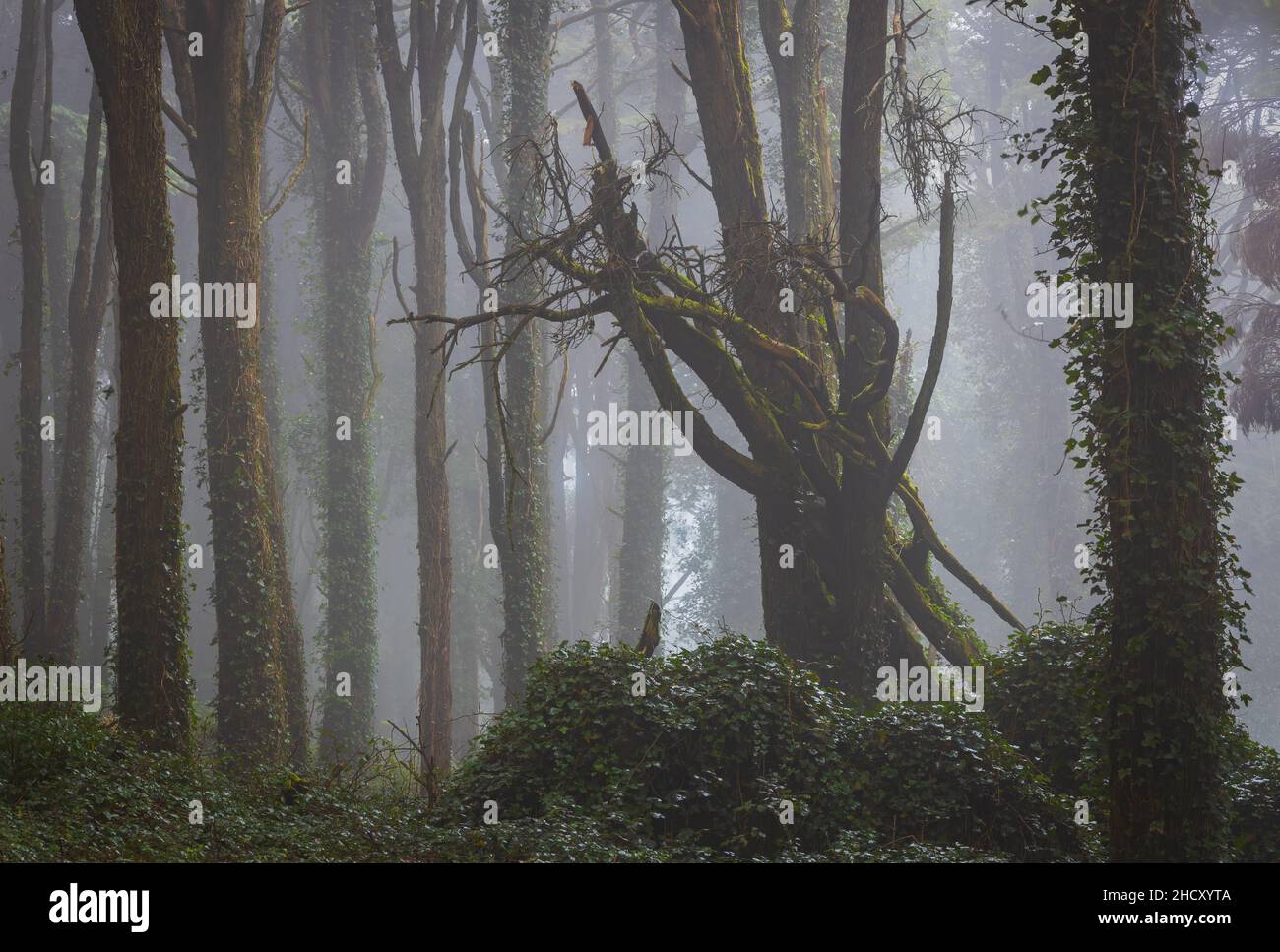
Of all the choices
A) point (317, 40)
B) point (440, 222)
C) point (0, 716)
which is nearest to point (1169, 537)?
point (0, 716)

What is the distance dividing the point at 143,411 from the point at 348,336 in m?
10.6

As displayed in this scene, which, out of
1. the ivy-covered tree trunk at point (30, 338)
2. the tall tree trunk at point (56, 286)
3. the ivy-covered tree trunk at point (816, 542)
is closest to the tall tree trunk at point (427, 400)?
the ivy-covered tree trunk at point (30, 338)

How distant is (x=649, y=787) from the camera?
9469 mm

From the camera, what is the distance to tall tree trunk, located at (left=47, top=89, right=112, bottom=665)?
670 inches

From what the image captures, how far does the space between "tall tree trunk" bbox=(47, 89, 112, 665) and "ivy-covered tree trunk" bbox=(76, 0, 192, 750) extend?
23.7ft

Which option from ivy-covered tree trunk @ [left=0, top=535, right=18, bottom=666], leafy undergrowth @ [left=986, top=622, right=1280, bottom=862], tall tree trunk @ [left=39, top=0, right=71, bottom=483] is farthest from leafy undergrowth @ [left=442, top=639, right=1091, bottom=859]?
tall tree trunk @ [left=39, top=0, right=71, bottom=483]

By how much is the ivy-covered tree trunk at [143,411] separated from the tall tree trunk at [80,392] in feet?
23.7

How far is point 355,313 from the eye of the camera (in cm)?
2092

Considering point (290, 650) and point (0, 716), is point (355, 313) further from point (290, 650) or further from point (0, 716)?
point (0, 716)

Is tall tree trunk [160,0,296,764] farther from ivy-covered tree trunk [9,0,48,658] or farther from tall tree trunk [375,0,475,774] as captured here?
ivy-covered tree trunk [9,0,48,658]

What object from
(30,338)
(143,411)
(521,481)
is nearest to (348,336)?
(30,338)

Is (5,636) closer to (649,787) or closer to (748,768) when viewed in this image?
(649,787)

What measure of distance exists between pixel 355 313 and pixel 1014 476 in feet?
91.6

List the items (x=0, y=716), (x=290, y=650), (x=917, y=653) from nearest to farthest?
(x=0, y=716) < (x=917, y=653) < (x=290, y=650)
